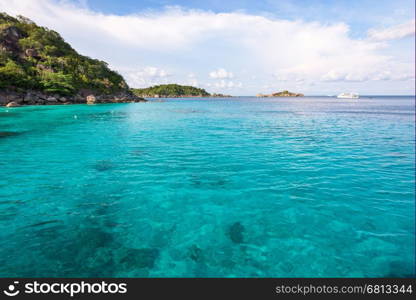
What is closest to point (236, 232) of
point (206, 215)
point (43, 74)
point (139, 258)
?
point (206, 215)

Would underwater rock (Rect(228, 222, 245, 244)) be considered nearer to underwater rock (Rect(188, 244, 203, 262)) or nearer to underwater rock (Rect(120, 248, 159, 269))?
underwater rock (Rect(188, 244, 203, 262))

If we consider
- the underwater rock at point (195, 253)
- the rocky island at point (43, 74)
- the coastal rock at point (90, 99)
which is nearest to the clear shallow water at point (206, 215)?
→ the underwater rock at point (195, 253)

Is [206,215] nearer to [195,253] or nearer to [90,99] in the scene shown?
[195,253]

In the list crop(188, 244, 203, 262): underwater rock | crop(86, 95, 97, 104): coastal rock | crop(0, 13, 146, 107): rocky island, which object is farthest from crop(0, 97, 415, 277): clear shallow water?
crop(86, 95, 97, 104): coastal rock

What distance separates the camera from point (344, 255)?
7680 mm

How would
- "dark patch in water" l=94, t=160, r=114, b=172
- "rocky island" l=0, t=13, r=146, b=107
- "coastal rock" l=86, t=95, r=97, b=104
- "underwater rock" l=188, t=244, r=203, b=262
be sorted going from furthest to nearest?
"coastal rock" l=86, t=95, r=97, b=104 < "rocky island" l=0, t=13, r=146, b=107 < "dark patch in water" l=94, t=160, r=114, b=172 < "underwater rock" l=188, t=244, r=203, b=262

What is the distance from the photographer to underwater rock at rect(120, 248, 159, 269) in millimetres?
7016

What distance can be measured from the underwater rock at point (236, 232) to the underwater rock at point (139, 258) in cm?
292

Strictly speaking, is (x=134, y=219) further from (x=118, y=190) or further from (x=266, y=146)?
(x=266, y=146)

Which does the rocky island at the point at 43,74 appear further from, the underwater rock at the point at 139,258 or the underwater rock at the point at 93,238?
the underwater rock at the point at 139,258

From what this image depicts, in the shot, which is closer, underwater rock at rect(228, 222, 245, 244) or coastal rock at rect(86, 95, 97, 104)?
underwater rock at rect(228, 222, 245, 244)

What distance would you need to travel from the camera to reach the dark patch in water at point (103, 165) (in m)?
16.0

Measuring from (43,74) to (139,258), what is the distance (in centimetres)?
12583

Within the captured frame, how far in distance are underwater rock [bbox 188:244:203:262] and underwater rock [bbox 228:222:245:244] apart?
4.78 feet
